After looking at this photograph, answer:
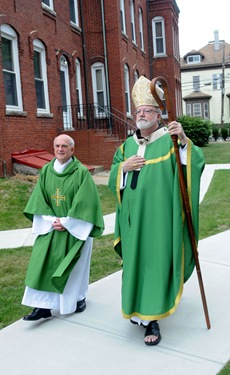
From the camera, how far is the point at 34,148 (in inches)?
531

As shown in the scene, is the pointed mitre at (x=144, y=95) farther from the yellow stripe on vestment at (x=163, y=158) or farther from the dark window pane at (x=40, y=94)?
the dark window pane at (x=40, y=94)

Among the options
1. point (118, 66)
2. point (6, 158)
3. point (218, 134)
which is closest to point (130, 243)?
point (6, 158)

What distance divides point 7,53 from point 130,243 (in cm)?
1039

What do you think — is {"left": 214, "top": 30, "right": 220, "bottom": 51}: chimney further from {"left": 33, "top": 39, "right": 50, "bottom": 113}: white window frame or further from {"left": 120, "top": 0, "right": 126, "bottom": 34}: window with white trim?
{"left": 33, "top": 39, "right": 50, "bottom": 113}: white window frame

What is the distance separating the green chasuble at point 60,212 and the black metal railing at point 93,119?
11556mm

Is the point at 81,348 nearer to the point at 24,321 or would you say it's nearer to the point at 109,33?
the point at 24,321

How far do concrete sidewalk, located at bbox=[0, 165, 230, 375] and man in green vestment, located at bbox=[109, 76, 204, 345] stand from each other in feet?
0.72

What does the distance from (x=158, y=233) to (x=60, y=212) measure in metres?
1.04

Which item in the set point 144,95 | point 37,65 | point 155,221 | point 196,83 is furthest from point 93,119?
point 196,83

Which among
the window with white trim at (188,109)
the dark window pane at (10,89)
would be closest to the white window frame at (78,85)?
the dark window pane at (10,89)

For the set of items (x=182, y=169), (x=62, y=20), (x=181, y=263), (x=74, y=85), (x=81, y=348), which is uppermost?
(x=62, y=20)

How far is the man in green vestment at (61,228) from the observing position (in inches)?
159

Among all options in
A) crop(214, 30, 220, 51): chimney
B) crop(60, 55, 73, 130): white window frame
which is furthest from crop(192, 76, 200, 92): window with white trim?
crop(60, 55, 73, 130): white window frame

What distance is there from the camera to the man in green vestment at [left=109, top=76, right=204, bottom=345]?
3.60 meters
